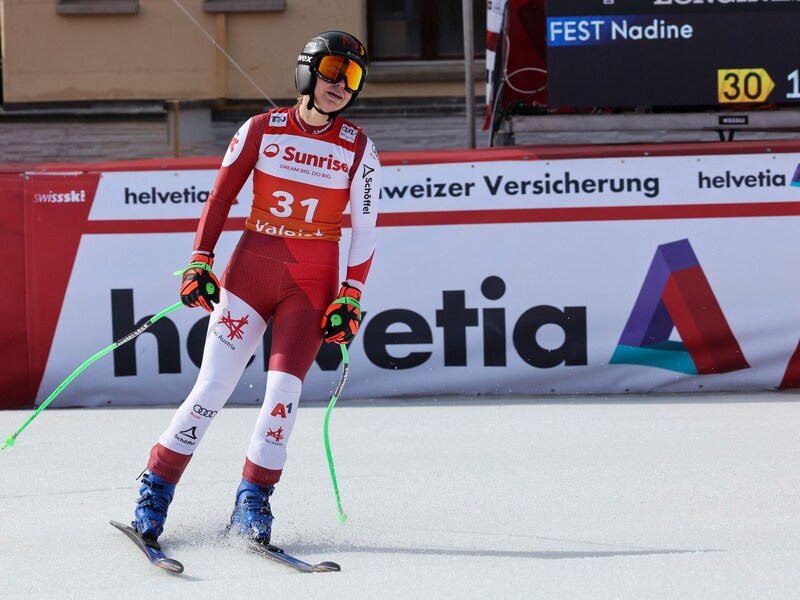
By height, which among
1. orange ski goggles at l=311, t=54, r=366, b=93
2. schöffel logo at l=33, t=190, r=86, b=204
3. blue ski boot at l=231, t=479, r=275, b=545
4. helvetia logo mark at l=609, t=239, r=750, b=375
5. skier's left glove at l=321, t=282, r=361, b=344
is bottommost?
blue ski boot at l=231, t=479, r=275, b=545

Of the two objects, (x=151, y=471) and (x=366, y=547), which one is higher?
(x=151, y=471)

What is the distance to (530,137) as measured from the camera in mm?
13148

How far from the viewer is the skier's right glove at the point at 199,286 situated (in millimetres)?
4926

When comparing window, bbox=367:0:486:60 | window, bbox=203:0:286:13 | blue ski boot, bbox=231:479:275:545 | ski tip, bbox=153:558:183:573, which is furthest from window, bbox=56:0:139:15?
ski tip, bbox=153:558:183:573

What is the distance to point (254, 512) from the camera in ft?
16.0

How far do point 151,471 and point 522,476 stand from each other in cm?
192

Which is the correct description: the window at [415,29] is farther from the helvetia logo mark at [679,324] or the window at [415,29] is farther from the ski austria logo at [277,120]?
the ski austria logo at [277,120]

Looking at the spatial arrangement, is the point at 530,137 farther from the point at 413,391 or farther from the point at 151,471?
the point at 151,471

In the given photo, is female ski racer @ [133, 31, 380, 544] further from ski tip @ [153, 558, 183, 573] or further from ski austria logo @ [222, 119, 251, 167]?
ski tip @ [153, 558, 183, 573]

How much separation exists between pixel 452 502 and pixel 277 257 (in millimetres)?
1402

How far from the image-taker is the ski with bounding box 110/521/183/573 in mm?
4602

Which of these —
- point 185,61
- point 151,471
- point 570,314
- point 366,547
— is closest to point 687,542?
point 366,547

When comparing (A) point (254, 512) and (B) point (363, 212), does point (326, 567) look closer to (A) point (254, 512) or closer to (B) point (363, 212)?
(A) point (254, 512)

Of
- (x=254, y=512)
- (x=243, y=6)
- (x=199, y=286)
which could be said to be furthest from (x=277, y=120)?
(x=243, y=6)
